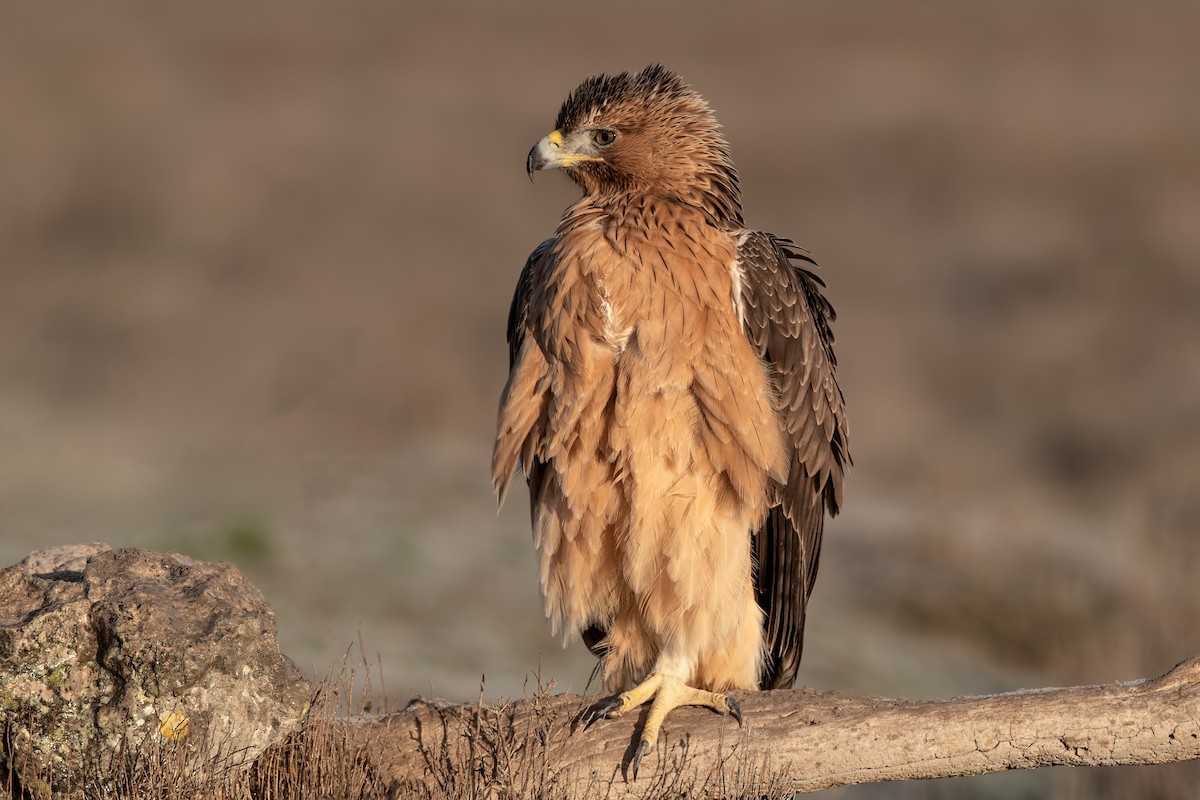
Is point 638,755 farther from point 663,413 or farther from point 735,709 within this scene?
point 663,413

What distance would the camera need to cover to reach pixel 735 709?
563 cm

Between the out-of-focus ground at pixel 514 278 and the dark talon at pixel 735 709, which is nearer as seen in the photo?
the dark talon at pixel 735 709

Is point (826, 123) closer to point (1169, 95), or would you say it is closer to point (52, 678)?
point (1169, 95)

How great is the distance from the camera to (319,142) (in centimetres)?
2525

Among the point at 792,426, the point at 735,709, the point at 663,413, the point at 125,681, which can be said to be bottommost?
the point at 125,681

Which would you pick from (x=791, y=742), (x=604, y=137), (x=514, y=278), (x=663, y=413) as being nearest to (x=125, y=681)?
(x=663, y=413)

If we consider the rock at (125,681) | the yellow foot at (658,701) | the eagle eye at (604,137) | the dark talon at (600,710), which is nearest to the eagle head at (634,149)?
the eagle eye at (604,137)

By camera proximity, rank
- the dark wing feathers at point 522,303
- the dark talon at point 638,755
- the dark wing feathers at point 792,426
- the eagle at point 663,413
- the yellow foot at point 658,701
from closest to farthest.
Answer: the dark talon at point 638,755 → the yellow foot at point 658,701 → the eagle at point 663,413 → the dark wing feathers at point 792,426 → the dark wing feathers at point 522,303

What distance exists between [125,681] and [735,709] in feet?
7.48

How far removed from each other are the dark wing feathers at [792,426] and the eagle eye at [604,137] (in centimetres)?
74

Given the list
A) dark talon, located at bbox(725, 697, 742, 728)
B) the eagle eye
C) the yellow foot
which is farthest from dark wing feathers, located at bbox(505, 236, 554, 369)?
dark talon, located at bbox(725, 697, 742, 728)

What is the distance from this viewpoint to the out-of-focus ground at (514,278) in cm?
1306

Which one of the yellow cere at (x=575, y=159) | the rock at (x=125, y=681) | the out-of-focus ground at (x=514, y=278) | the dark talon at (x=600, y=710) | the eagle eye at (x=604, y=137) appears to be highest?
the out-of-focus ground at (x=514, y=278)

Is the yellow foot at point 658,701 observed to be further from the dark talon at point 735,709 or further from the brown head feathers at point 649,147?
the brown head feathers at point 649,147
